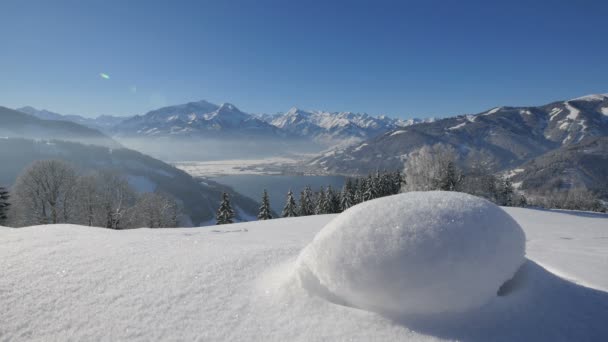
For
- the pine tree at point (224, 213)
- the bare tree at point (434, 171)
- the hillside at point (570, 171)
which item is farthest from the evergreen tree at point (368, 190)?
the hillside at point (570, 171)

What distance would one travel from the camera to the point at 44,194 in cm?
2586

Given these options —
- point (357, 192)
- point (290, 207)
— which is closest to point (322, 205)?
point (290, 207)

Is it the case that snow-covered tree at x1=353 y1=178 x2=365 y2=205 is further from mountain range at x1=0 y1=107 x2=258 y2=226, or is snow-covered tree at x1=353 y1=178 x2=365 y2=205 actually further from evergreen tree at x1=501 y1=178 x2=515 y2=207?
mountain range at x1=0 y1=107 x2=258 y2=226

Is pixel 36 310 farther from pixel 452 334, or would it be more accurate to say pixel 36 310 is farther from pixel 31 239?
pixel 452 334

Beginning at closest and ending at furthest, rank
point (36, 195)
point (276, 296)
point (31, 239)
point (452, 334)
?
1. point (452, 334)
2. point (276, 296)
3. point (31, 239)
4. point (36, 195)

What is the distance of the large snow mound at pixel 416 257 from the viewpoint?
283 centimetres

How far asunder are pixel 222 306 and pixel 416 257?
227 cm

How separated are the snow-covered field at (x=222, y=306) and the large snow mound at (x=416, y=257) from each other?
158mm

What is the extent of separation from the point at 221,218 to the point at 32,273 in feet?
113

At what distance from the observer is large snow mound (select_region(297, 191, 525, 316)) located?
9.28 feet

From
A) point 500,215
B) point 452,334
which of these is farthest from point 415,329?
point 500,215

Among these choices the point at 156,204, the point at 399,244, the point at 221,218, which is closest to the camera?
the point at 399,244

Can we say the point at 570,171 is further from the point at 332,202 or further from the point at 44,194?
the point at 44,194

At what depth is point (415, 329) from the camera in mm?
2617
